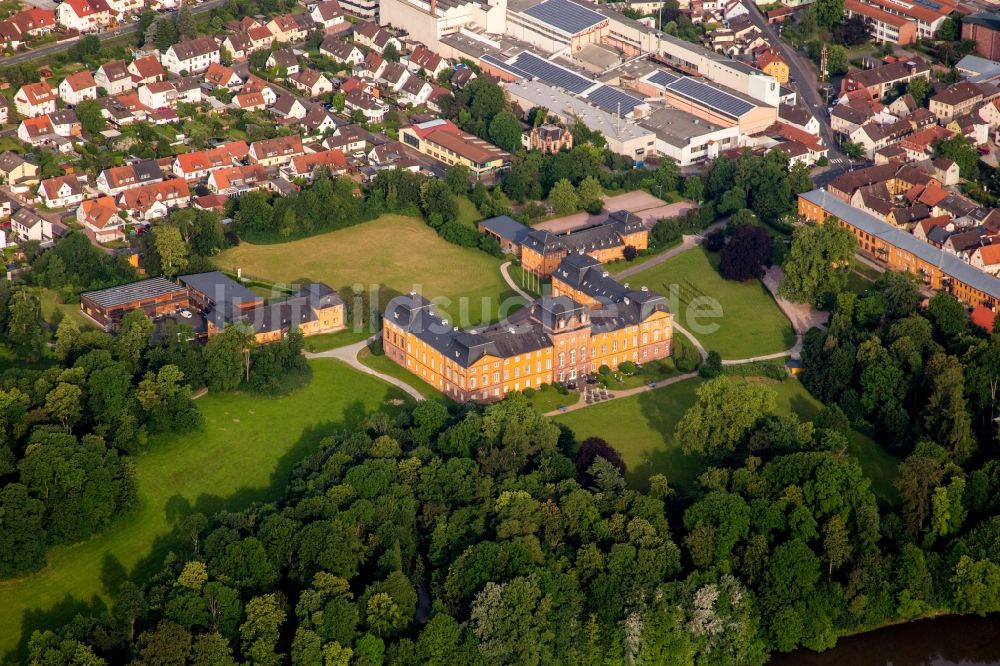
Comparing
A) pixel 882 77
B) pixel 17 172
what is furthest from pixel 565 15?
pixel 17 172

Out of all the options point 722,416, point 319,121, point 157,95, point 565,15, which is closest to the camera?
point 722,416

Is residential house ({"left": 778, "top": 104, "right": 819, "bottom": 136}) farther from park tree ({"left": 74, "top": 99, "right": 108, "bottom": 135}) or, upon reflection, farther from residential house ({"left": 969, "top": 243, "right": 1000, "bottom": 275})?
park tree ({"left": 74, "top": 99, "right": 108, "bottom": 135})

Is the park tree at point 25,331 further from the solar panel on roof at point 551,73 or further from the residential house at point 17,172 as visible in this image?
the solar panel on roof at point 551,73

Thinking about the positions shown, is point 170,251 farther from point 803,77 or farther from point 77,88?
point 803,77

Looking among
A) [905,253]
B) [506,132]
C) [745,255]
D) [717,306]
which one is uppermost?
[905,253]

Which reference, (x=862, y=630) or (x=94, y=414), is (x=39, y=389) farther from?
(x=862, y=630)

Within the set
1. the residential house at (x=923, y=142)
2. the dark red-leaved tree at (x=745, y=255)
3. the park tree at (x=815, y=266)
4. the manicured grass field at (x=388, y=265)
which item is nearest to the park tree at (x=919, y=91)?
the residential house at (x=923, y=142)

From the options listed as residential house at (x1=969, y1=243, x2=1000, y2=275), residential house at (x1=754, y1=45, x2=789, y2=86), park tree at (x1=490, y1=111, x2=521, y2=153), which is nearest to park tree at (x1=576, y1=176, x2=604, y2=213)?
park tree at (x1=490, y1=111, x2=521, y2=153)
